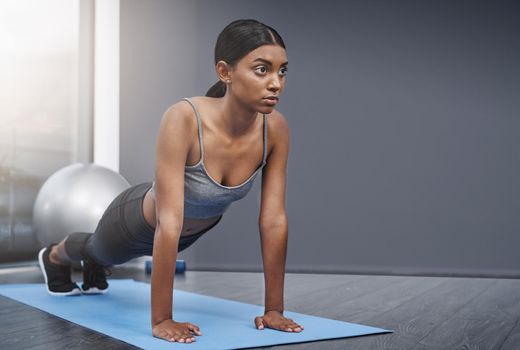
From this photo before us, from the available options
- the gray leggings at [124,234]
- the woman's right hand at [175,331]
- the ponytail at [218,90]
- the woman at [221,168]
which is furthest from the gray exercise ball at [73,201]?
the woman's right hand at [175,331]

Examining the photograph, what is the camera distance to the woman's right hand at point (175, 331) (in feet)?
5.10

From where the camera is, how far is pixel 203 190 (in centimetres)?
177

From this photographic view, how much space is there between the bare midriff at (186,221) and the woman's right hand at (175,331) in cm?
38

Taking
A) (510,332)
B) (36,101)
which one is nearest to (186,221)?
(510,332)

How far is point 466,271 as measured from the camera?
3.44 m

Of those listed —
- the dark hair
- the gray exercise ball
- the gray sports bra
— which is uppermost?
the dark hair

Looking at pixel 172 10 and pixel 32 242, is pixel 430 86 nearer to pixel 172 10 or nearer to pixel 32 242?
pixel 172 10

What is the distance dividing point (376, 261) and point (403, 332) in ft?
6.14

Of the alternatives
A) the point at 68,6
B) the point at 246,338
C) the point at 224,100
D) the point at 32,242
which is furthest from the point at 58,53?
the point at 246,338

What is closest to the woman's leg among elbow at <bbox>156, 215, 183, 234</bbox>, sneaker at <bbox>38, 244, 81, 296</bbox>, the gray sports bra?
sneaker at <bbox>38, 244, 81, 296</bbox>

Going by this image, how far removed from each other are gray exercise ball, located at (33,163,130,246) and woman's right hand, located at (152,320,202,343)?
1.75m

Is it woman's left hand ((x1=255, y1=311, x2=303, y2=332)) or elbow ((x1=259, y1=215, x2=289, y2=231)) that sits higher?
elbow ((x1=259, y1=215, x2=289, y2=231))

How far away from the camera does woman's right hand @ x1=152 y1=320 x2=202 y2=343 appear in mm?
1554

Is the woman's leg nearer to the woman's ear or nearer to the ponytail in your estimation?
the ponytail
